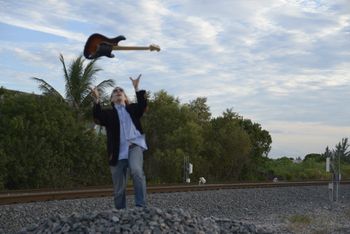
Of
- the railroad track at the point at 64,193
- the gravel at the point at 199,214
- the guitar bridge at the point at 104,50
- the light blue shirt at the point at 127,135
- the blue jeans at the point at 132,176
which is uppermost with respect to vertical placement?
the guitar bridge at the point at 104,50

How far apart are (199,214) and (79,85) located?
1761cm

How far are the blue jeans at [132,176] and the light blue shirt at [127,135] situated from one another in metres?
0.07

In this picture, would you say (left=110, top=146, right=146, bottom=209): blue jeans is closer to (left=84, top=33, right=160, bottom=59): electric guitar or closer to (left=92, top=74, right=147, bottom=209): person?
(left=92, top=74, right=147, bottom=209): person

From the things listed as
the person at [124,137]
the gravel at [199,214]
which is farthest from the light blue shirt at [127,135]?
the gravel at [199,214]

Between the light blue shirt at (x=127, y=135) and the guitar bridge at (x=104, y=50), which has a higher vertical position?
the guitar bridge at (x=104, y=50)

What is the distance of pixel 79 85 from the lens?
101 feet

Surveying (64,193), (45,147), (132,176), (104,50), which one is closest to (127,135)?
(132,176)

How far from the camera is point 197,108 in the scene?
4322 centimetres

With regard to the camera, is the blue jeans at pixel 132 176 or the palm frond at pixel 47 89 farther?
the palm frond at pixel 47 89

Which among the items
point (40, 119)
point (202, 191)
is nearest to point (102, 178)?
point (40, 119)

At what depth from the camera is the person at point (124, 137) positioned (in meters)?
8.17

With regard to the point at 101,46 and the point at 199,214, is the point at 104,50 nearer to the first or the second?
the point at 101,46

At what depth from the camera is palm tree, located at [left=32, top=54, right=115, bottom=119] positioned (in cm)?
3023

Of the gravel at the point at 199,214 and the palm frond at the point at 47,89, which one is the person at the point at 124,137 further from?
the palm frond at the point at 47,89
